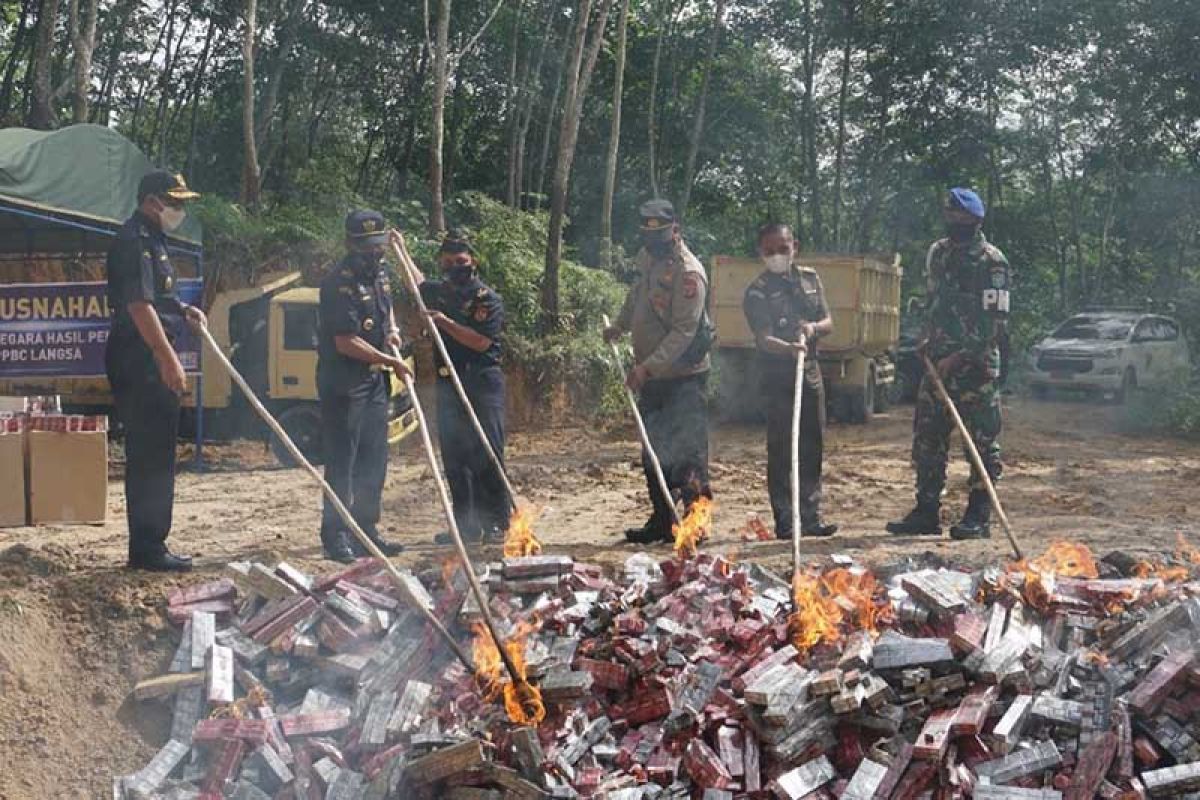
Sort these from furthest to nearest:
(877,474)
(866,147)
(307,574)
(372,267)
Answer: (866,147), (877,474), (372,267), (307,574)

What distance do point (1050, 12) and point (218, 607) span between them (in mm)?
22366

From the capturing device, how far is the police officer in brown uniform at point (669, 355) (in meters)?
7.53

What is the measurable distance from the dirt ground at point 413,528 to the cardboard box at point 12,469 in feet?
0.47

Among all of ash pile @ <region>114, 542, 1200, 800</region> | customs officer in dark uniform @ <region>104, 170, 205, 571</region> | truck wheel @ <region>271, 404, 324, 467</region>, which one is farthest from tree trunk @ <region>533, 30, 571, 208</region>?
ash pile @ <region>114, 542, 1200, 800</region>

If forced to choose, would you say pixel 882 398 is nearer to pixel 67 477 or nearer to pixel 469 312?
pixel 469 312

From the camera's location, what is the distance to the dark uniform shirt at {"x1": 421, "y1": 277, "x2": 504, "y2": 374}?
25.6 ft

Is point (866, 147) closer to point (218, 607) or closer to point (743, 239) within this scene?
point (743, 239)

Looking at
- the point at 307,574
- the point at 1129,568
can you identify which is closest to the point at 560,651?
the point at 307,574

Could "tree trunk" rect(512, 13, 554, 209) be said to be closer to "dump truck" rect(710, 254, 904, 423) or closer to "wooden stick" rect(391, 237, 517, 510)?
"dump truck" rect(710, 254, 904, 423)

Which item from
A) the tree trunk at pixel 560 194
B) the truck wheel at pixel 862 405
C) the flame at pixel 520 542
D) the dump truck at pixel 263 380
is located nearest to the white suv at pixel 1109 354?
the truck wheel at pixel 862 405

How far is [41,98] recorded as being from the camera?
18.2m

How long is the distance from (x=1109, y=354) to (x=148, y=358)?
698 inches

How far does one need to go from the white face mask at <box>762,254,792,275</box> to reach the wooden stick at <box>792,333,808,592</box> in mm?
464

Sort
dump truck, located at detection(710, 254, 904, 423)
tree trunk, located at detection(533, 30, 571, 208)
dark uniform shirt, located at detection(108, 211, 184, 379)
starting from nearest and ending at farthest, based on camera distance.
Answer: dark uniform shirt, located at detection(108, 211, 184, 379), dump truck, located at detection(710, 254, 904, 423), tree trunk, located at detection(533, 30, 571, 208)
